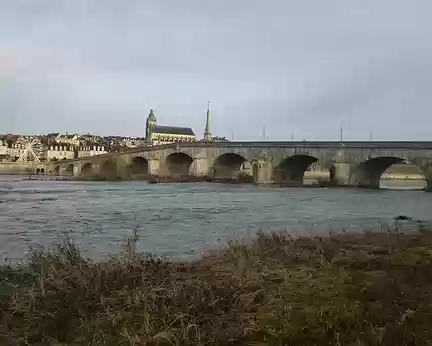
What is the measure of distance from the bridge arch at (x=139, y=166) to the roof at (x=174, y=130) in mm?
78490

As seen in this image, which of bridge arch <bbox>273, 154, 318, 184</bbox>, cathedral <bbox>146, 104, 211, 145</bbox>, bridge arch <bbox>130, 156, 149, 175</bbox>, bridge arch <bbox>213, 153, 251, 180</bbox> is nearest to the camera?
bridge arch <bbox>273, 154, 318, 184</bbox>

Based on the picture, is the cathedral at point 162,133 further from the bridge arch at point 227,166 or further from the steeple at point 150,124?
the bridge arch at point 227,166

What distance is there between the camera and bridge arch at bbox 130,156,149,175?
84.7 metres

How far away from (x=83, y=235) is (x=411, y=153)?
49.2 meters

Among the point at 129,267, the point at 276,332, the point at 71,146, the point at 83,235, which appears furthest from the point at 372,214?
the point at 71,146

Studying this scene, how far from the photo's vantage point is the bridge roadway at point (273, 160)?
188 ft

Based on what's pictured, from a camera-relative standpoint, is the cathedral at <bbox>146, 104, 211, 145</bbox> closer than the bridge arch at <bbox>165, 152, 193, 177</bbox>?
No

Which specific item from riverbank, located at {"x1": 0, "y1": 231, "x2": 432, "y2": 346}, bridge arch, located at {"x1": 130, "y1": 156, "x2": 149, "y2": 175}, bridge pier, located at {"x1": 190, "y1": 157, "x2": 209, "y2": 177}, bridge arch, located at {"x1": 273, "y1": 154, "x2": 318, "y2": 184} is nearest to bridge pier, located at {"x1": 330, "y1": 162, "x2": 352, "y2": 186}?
bridge arch, located at {"x1": 273, "y1": 154, "x2": 318, "y2": 184}

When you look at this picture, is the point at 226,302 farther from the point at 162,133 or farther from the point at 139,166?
the point at 162,133

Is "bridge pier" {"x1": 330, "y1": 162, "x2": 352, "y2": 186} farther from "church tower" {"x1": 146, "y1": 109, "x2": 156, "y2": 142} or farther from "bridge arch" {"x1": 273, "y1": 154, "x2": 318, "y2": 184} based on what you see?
"church tower" {"x1": 146, "y1": 109, "x2": 156, "y2": 142}

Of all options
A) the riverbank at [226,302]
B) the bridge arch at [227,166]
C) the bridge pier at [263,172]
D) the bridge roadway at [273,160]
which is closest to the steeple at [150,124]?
the bridge roadway at [273,160]

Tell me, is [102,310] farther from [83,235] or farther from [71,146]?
[71,146]

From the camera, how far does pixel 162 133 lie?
171500 millimetres

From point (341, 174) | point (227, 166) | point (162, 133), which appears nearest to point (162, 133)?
point (162, 133)
